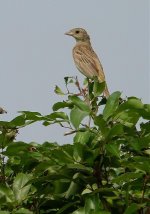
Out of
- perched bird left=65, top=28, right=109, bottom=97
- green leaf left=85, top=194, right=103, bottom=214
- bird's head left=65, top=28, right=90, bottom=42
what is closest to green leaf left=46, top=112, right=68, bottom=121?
green leaf left=85, top=194, right=103, bottom=214

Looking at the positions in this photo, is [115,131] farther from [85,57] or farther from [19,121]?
[85,57]

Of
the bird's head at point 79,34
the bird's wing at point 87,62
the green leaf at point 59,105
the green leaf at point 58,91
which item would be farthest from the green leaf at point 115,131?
the bird's head at point 79,34

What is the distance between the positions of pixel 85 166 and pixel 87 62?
32.2ft

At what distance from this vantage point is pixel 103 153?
Result: 9.64 feet

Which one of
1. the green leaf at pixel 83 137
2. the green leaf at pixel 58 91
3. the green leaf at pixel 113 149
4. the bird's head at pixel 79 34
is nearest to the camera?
the green leaf at pixel 113 149

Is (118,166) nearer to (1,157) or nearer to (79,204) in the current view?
(79,204)

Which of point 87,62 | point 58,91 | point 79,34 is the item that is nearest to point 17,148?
point 58,91

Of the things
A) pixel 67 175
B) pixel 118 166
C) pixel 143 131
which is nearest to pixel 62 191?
pixel 67 175

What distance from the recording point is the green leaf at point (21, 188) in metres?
3.08

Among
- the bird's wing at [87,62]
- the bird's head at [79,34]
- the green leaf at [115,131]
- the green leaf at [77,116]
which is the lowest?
the green leaf at [115,131]

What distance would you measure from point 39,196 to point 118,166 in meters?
0.42

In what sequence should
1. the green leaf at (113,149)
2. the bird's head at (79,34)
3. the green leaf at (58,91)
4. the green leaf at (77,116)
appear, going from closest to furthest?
1. the green leaf at (113,149)
2. the green leaf at (77,116)
3. the green leaf at (58,91)
4. the bird's head at (79,34)

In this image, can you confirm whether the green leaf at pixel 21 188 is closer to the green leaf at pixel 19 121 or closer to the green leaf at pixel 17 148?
the green leaf at pixel 17 148

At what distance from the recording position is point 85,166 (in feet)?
9.68
